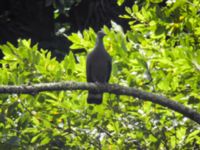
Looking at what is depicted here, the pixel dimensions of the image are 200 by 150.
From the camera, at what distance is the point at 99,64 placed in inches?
277

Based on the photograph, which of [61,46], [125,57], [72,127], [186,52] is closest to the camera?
[186,52]

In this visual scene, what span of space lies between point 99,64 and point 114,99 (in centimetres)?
63

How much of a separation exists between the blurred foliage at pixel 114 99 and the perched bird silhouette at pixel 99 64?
0.06 m

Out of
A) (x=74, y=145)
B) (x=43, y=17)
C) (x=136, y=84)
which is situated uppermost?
(x=43, y=17)

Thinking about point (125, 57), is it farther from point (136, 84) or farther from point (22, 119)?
point (22, 119)

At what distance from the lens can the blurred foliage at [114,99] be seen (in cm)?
632

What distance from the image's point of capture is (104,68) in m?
6.88

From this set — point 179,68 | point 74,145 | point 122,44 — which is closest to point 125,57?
point 122,44

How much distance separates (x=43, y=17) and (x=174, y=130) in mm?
4238

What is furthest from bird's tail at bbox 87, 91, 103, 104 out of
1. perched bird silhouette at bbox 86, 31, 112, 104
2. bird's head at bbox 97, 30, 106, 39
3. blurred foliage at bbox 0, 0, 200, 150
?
bird's head at bbox 97, 30, 106, 39

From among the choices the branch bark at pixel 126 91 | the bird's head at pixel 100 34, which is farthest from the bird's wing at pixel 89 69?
the branch bark at pixel 126 91

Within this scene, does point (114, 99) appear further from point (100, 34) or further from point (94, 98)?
point (100, 34)

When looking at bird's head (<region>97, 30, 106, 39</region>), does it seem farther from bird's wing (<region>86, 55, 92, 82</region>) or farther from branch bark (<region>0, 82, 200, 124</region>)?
branch bark (<region>0, 82, 200, 124</region>)

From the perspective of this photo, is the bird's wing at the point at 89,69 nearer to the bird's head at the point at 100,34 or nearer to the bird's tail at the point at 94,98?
the bird's tail at the point at 94,98
